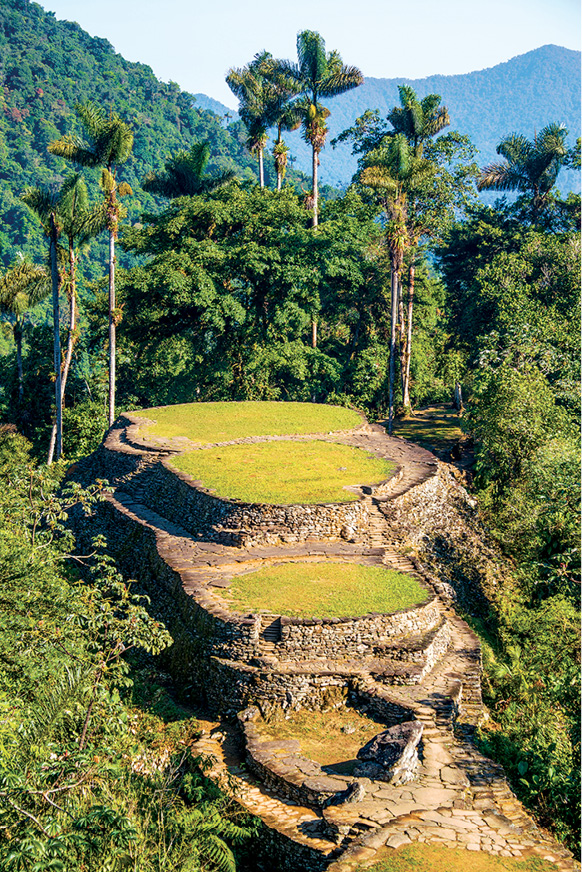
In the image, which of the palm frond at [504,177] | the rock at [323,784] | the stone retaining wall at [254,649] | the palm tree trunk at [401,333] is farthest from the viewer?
the palm frond at [504,177]

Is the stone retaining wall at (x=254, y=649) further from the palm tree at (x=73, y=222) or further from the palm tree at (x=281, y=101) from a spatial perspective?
the palm tree at (x=281, y=101)

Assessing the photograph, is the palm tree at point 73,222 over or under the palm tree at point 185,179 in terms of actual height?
under

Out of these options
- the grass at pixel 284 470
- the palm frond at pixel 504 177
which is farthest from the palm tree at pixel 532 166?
the grass at pixel 284 470

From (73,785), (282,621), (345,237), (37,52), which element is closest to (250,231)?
(345,237)

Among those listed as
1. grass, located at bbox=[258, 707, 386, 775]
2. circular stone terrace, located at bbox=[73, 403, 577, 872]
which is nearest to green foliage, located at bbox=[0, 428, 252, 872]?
circular stone terrace, located at bbox=[73, 403, 577, 872]

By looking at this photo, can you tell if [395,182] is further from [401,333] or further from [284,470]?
[284,470]

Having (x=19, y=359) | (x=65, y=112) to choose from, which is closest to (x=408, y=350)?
(x=19, y=359)
